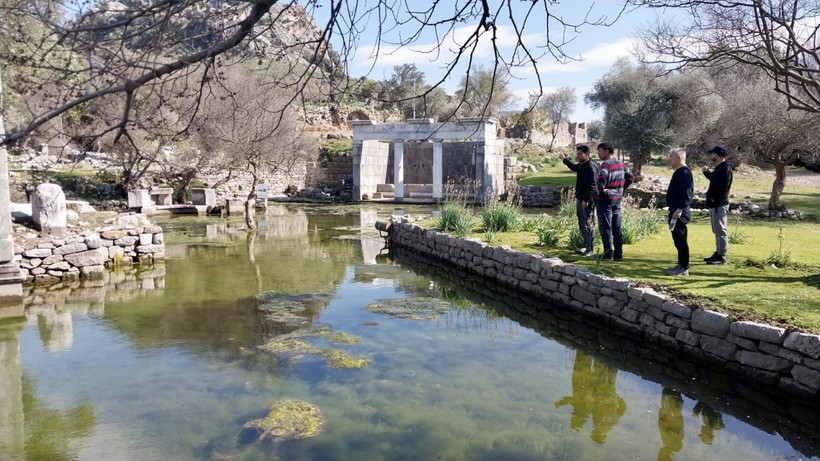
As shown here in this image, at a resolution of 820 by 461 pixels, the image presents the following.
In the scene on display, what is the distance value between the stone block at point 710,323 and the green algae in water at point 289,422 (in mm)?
3901

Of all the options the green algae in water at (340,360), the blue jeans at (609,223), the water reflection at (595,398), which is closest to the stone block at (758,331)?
the water reflection at (595,398)

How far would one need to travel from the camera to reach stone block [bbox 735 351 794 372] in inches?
215

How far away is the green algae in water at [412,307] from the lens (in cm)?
847

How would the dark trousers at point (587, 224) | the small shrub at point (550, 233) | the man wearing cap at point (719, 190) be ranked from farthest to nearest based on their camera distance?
the small shrub at point (550, 233), the dark trousers at point (587, 224), the man wearing cap at point (719, 190)

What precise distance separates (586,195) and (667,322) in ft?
9.51

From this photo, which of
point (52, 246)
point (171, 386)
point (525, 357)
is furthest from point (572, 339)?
point (52, 246)

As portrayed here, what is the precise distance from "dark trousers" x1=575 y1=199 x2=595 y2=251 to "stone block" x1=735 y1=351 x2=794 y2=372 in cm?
366

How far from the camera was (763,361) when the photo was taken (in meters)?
5.63

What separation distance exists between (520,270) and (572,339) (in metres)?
2.52

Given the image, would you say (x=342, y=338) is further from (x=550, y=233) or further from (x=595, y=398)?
(x=550, y=233)

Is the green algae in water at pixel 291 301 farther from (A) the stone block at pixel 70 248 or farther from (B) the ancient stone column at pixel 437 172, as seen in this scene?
(B) the ancient stone column at pixel 437 172

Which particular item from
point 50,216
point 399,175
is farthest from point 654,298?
point 399,175

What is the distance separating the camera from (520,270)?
9.84 metres

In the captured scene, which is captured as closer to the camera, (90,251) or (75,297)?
(75,297)
